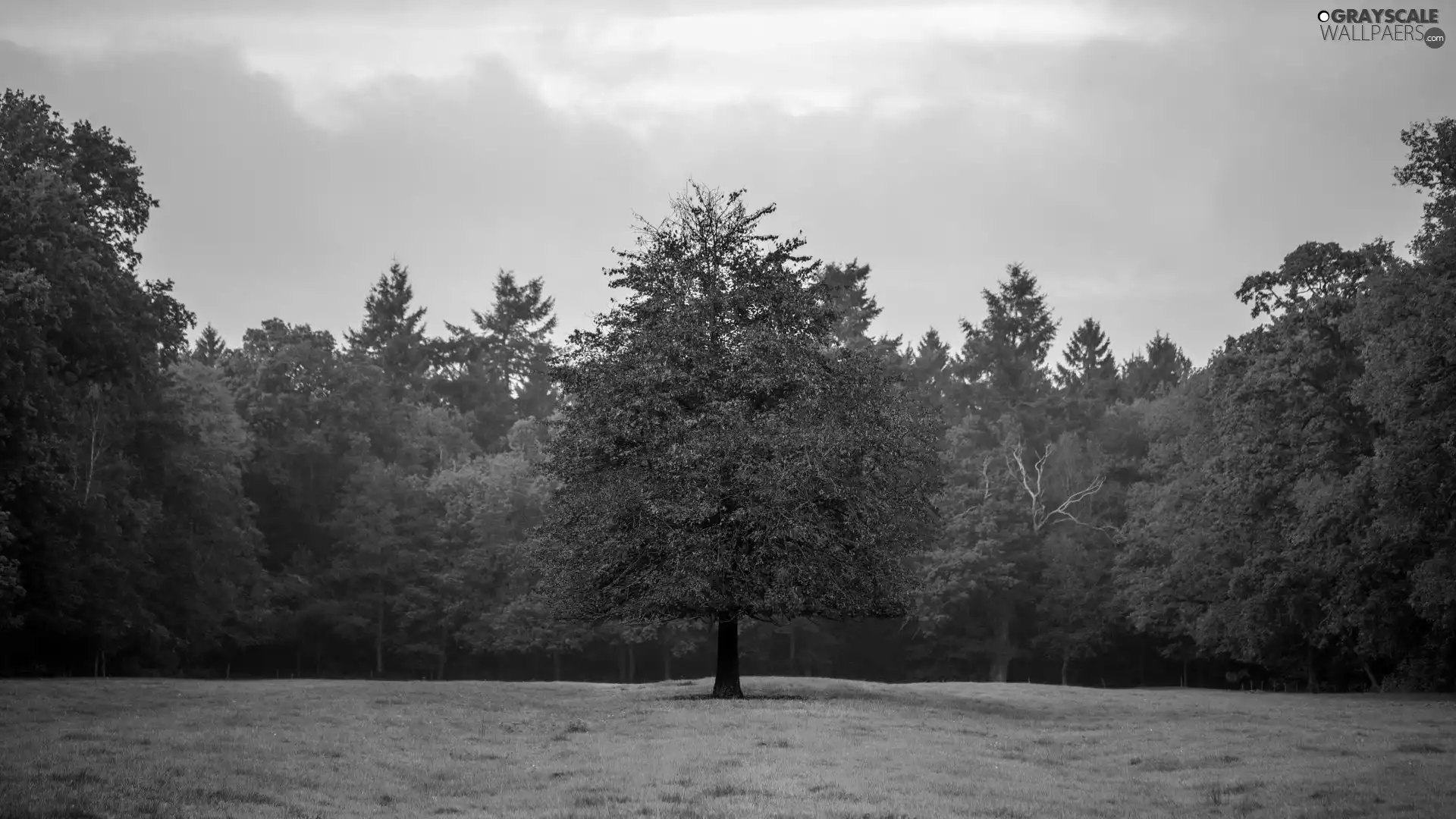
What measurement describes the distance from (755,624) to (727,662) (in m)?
40.4

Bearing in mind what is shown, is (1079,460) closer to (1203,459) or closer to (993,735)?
(1203,459)

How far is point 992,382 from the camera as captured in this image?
105125mm

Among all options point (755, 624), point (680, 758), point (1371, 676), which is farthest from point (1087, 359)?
point (680, 758)

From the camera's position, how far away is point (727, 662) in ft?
123

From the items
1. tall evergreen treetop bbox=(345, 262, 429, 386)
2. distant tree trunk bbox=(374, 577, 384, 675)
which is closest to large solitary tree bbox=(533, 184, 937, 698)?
distant tree trunk bbox=(374, 577, 384, 675)

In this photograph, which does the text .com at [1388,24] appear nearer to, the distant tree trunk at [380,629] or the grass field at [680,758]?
the grass field at [680,758]

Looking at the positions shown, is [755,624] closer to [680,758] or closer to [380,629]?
[380,629]

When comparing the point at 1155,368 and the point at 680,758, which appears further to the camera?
the point at 1155,368

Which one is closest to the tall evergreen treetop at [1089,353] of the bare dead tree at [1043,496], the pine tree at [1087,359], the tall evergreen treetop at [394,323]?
the pine tree at [1087,359]

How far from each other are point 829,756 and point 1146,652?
66886 millimetres

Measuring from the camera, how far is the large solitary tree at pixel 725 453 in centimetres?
3456

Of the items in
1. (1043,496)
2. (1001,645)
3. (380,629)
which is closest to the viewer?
(380,629)

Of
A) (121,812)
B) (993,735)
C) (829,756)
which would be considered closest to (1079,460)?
(993,735)

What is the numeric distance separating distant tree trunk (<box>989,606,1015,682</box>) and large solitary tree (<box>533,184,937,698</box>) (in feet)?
143
